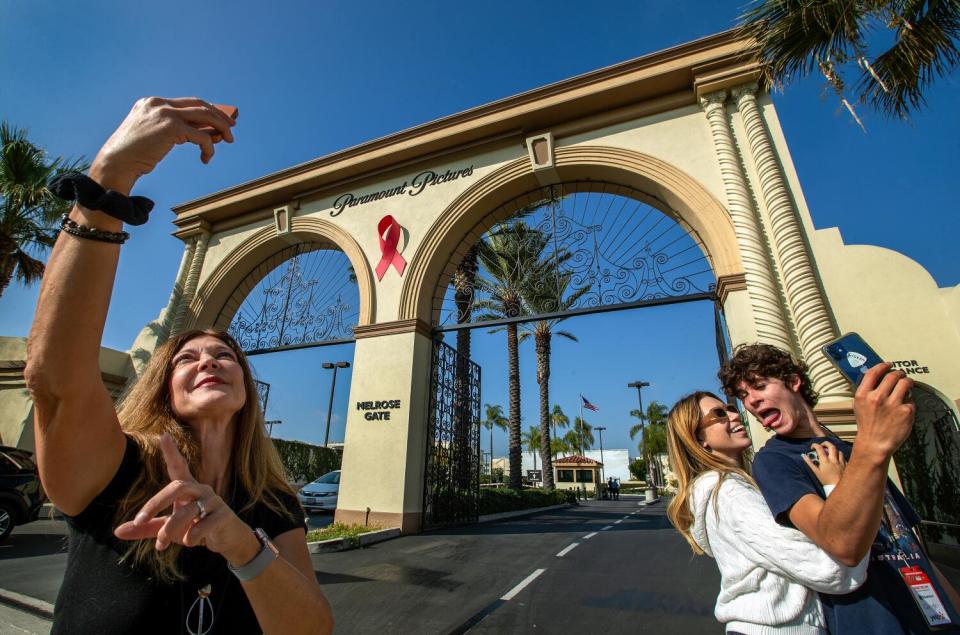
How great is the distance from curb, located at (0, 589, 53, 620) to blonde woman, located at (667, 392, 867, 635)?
5.25m

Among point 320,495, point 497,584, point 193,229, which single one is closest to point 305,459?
point 320,495

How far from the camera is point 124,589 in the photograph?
1101 mm

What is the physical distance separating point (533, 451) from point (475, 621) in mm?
63059

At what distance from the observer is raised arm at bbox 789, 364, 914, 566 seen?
3.57ft

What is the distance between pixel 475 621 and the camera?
364cm

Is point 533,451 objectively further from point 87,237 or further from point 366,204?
point 87,237

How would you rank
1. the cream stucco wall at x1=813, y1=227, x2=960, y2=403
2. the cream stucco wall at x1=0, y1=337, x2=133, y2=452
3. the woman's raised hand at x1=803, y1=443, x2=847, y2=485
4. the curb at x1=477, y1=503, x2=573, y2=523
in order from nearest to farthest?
the woman's raised hand at x1=803, y1=443, x2=847, y2=485, the cream stucco wall at x1=813, y1=227, x2=960, y2=403, the cream stucco wall at x1=0, y1=337, x2=133, y2=452, the curb at x1=477, y1=503, x2=573, y2=523

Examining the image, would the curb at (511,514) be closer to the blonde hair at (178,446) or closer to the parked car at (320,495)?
the parked car at (320,495)

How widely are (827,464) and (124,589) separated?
206 centimetres

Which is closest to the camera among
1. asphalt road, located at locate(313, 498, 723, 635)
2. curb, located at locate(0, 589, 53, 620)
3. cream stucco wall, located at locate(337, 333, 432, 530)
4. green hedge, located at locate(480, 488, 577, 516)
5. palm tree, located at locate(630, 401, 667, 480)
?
asphalt road, located at locate(313, 498, 723, 635)

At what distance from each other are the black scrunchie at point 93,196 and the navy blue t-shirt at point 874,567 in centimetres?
197

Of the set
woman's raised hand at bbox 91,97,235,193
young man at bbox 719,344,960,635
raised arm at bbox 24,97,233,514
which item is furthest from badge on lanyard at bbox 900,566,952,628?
woman's raised hand at bbox 91,97,235,193

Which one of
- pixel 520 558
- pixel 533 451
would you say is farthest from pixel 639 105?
pixel 533 451

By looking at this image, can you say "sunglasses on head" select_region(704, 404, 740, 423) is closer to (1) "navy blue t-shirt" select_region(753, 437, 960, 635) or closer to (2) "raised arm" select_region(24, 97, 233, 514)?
(1) "navy blue t-shirt" select_region(753, 437, 960, 635)
